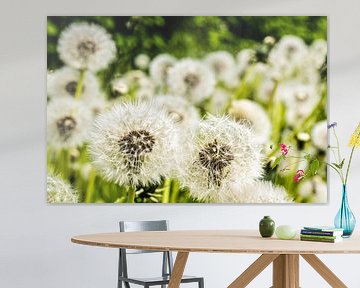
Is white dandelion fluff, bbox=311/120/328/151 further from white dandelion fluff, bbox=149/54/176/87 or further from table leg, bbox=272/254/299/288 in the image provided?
table leg, bbox=272/254/299/288

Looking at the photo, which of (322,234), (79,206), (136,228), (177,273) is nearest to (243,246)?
(322,234)

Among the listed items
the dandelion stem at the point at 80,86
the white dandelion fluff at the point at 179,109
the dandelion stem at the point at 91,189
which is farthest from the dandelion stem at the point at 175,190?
the dandelion stem at the point at 80,86

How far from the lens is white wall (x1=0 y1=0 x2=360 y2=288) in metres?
5.63

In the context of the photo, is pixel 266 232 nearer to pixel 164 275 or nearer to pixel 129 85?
pixel 164 275

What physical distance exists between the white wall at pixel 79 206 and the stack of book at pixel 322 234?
1.89 metres

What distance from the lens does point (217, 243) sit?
3561mm

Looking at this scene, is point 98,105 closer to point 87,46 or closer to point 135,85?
point 135,85

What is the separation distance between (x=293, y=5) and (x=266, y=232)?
234 cm

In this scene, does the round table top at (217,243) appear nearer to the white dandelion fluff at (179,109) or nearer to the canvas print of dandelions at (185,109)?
the canvas print of dandelions at (185,109)

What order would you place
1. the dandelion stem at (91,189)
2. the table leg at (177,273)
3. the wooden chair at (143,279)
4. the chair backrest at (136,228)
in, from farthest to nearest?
the dandelion stem at (91,189), the chair backrest at (136,228), the wooden chair at (143,279), the table leg at (177,273)

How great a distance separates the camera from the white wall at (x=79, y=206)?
563 cm

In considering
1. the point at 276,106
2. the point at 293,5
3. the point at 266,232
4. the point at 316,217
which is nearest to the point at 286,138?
the point at 276,106

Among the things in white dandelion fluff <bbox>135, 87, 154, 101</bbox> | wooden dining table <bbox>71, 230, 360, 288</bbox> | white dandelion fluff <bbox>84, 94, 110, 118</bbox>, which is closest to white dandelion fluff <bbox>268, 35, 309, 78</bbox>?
white dandelion fluff <bbox>135, 87, 154, 101</bbox>

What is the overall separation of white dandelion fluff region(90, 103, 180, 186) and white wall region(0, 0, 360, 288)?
26 centimetres
